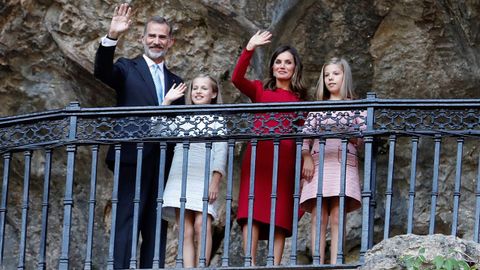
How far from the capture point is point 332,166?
1006 centimetres

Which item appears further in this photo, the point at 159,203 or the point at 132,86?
the point at 132,86

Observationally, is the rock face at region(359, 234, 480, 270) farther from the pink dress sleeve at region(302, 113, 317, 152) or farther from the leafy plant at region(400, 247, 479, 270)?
the pink dress sleeve at region(302, 113, 317, 152)

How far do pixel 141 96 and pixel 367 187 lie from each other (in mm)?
1661

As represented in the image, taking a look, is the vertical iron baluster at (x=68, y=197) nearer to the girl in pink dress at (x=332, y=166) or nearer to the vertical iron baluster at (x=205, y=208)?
the vertical iron baluster at (x=205, y=208)

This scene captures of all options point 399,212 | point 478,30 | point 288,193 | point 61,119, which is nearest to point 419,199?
point 399,212

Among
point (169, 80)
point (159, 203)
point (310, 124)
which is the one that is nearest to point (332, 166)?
point (310, 124)

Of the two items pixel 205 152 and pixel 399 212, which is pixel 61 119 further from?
pixel 399 212

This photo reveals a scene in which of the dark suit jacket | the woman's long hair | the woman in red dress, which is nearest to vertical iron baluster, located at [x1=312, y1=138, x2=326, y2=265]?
the woman in red dress

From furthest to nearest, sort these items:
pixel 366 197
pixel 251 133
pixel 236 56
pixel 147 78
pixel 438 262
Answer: pixel 236 56
pixel 147 78
pixel 251 133
pixel 366 197
pixel 438 262

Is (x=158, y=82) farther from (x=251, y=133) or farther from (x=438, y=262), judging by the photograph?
(x=438, y=262)

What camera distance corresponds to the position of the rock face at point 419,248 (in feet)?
28.7

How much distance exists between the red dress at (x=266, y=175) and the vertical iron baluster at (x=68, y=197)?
1067mm

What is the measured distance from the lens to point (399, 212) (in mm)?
12000

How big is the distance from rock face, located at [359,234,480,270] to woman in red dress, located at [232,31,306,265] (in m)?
1.23
